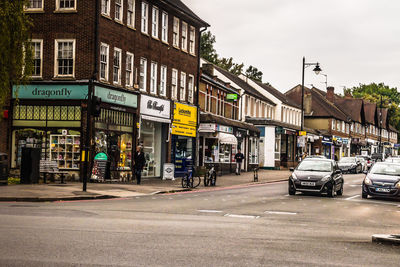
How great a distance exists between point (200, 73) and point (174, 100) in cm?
506

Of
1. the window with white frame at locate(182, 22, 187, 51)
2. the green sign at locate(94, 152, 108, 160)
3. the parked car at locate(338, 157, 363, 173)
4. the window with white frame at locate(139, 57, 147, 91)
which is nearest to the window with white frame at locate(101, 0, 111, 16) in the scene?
the window with white frame at locate(139, 57, 147, 91)

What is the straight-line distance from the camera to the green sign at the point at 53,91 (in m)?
28.1

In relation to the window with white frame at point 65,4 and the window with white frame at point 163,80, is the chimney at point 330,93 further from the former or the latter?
the window with white frame at point 65,4

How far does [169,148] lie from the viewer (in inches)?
Result: 1438

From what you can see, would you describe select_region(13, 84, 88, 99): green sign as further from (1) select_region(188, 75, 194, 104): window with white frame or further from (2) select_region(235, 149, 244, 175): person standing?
(2) select_region(235, 149, 244, 175): person standing

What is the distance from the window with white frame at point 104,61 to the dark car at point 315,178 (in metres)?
10.4

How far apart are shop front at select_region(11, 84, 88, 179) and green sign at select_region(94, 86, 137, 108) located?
92 centimetres

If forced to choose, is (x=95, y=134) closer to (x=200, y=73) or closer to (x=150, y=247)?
(x=200, y=73)

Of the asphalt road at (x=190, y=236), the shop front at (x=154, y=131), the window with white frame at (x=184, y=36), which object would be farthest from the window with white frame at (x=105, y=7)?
the asphalt road at (x=190, y=236)

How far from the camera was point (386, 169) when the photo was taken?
84.3ft

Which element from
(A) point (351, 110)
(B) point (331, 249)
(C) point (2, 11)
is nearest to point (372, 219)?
(B) point (331, 249)

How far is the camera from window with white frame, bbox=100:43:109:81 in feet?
96.3

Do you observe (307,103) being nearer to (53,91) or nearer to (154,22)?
(154,22)

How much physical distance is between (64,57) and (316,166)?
12700 mm
